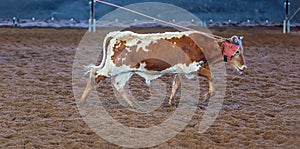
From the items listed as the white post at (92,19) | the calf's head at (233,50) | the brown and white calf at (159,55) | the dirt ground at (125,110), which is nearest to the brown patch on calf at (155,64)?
the brown and white calf at (159,55)

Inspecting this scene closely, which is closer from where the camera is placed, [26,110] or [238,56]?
[26,110]


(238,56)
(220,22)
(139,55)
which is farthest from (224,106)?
(220,22)

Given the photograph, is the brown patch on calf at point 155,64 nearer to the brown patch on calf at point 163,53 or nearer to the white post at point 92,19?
the brown patch on calf at point 163,53

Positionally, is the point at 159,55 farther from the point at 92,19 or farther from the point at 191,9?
the point at 191,9

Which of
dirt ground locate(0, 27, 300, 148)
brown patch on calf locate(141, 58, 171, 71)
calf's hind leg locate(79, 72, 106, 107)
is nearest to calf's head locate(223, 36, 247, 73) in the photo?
dirt ground locate(0, 27, 300, 148)

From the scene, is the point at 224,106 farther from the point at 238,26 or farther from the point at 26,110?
the point at 238,26

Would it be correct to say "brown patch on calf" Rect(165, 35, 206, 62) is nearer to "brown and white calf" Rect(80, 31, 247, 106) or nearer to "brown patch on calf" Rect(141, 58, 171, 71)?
"brown and white calf" Rect(80, 31, 247, 106)

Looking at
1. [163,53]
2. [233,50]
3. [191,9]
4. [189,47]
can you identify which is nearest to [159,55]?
[163,53]
